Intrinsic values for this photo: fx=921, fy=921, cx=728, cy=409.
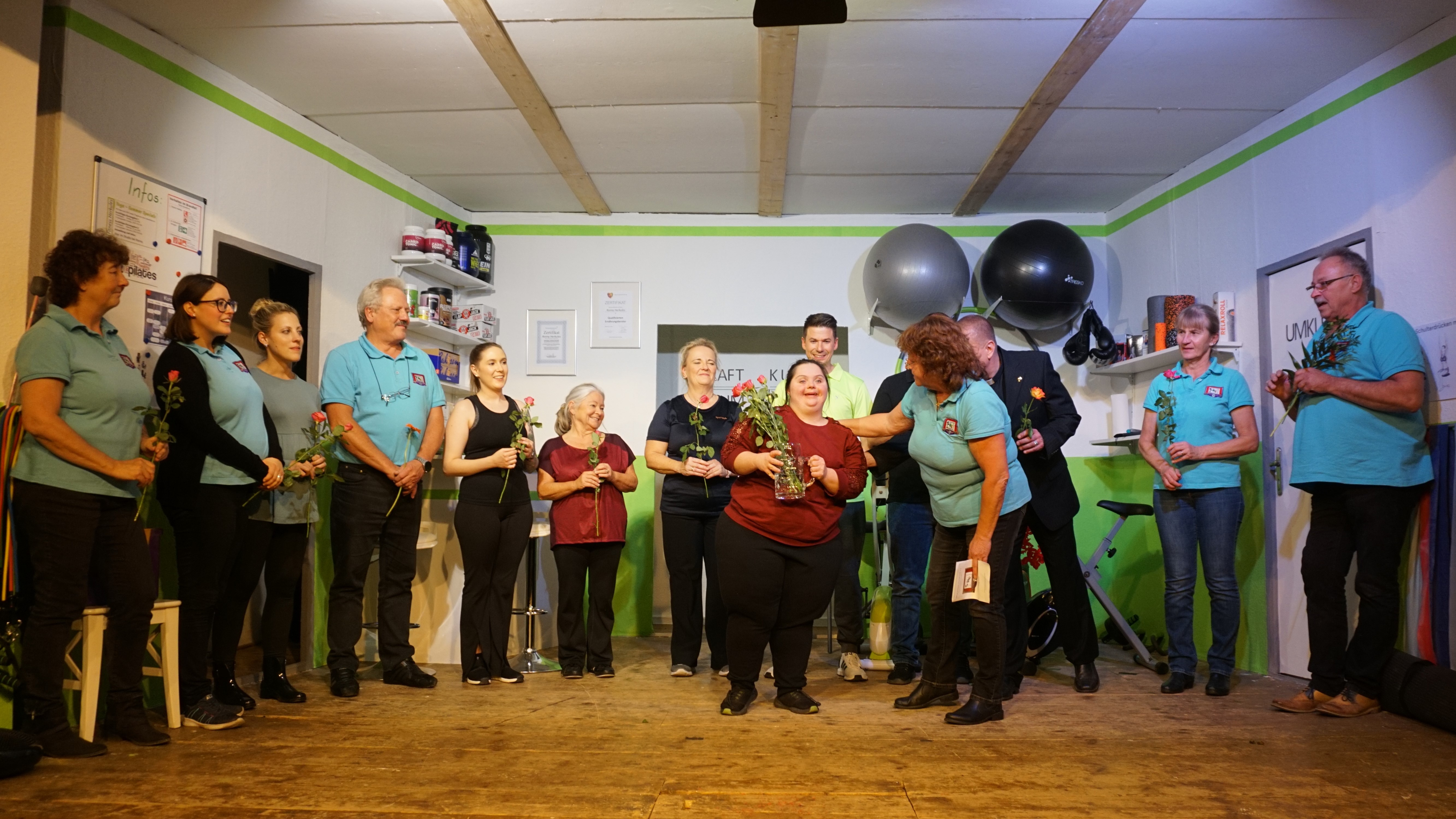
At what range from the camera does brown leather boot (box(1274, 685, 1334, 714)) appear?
359 centimetres

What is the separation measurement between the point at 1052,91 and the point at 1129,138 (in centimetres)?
90

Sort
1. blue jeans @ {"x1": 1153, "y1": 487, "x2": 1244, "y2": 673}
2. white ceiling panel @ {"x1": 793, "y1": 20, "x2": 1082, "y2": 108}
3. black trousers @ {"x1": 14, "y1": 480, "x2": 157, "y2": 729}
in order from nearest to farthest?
black trousers @ {"x1": 14, "y1": 480, "x2": 157, "y2": 729}
white ceiling panel @ {"x1": 793, "y1": 20, "x2": 1082, "y2": 108}
blue jeans @ {"x1": 1153, "y1": 487, "x2": 1244, "y2": 673}

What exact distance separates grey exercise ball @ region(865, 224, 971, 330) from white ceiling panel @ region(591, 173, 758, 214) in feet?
3.22

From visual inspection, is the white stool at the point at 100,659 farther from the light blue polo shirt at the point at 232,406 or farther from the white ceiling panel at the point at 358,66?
the white ceiling panel at the point at 358,66

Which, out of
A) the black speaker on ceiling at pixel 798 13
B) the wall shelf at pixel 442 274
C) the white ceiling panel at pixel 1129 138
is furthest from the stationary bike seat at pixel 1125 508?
the wall shelf at pixel 442 274

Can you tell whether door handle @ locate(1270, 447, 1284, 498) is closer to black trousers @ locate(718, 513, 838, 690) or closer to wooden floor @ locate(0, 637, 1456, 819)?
wooden floor @ locate(0, 637, 1456, 819)

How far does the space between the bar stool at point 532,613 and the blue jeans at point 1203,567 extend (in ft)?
9.58

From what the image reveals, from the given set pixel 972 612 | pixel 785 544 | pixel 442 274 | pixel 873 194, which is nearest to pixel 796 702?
pixel 785 544

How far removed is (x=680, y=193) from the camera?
6.07 metres

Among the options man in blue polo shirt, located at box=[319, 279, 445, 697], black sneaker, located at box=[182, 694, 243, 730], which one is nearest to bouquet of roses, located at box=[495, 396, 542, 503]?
man in blue polo shirt, located at box=[319, 279, 445, 697]

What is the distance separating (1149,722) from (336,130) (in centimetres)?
487

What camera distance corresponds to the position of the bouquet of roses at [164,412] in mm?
3137

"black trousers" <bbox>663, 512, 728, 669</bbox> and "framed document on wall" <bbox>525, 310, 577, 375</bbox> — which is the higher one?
"framed document on wall" <bbox>525, 310, 577, 375</bbox>

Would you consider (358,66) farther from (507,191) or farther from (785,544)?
(785,544)
